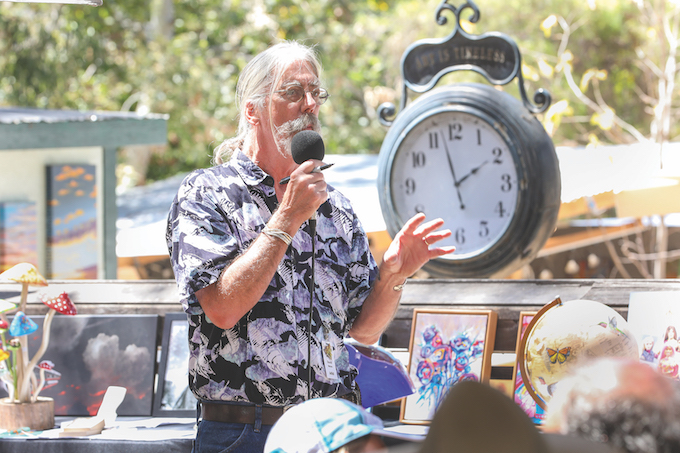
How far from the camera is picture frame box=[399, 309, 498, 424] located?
7.39 ft

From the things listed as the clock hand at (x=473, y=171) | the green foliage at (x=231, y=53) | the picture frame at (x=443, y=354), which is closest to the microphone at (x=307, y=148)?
the picture frame at (x=443, y=354)

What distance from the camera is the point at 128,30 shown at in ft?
42.1

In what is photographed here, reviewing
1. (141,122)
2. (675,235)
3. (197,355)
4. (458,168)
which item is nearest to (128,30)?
(141,122)

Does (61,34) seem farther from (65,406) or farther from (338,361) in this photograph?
(338,361)

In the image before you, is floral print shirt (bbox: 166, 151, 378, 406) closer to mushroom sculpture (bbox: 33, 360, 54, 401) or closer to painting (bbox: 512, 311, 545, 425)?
painting (bbox: 512, 311, 545, 425)

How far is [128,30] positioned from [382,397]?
1194cm

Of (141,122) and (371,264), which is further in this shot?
(141,122)

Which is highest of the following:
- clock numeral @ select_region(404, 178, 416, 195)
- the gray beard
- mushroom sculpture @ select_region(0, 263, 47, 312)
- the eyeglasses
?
the eyeglasses

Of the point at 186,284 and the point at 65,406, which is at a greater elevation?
the point at 186,284

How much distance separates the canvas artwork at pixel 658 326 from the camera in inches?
78.4

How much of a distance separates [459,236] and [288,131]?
1.06 meters

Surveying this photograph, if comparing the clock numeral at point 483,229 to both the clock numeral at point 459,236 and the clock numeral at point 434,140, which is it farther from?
the clock numeral at point 434,140

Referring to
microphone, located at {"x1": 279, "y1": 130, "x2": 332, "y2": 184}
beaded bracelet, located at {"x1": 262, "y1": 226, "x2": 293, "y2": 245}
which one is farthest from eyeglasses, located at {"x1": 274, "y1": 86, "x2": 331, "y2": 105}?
beaded bracelet, located at {"x1": 262, "y1": 226, "x2": 293, "y2": 245}

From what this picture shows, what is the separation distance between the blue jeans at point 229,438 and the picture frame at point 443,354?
0.71 meters
